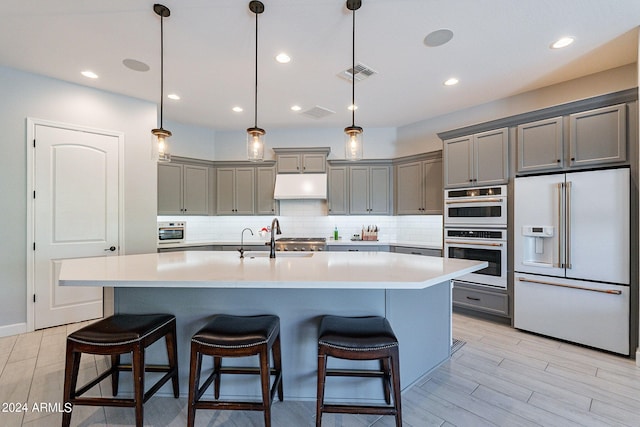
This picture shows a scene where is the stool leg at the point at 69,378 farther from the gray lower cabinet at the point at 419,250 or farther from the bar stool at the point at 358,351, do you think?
the gray lower cabinet at the point at 419,250

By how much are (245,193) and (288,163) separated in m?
0.97

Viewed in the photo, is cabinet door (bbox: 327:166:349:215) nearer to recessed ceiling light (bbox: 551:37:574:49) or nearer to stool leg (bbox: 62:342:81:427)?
recessed ceiling light (bbox: 551:37:574:49)

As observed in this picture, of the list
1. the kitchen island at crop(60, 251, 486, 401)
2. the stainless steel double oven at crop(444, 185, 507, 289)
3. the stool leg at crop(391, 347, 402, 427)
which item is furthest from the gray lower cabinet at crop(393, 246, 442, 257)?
the stool leg at crop(391, 347, 402, 427)

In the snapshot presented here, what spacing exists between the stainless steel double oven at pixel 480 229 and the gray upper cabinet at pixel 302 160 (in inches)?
83.0

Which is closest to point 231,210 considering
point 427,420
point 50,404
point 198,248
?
point 198,248

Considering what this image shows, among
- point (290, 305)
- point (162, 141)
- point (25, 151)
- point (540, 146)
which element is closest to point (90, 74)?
point (25, 151)

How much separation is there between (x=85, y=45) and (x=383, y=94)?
3.27m

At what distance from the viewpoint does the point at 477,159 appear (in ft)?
12.0

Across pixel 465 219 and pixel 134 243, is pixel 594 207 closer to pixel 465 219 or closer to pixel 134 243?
pixel 465 219

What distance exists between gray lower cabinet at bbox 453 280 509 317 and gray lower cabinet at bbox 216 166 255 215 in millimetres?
3567

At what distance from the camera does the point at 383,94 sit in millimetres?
3789

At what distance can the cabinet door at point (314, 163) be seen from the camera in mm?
4969

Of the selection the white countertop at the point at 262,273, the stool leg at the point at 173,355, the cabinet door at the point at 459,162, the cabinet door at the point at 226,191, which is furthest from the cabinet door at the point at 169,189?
the cabinet door at the point at 459,162

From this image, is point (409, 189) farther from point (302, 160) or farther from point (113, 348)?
point (113, 348)
